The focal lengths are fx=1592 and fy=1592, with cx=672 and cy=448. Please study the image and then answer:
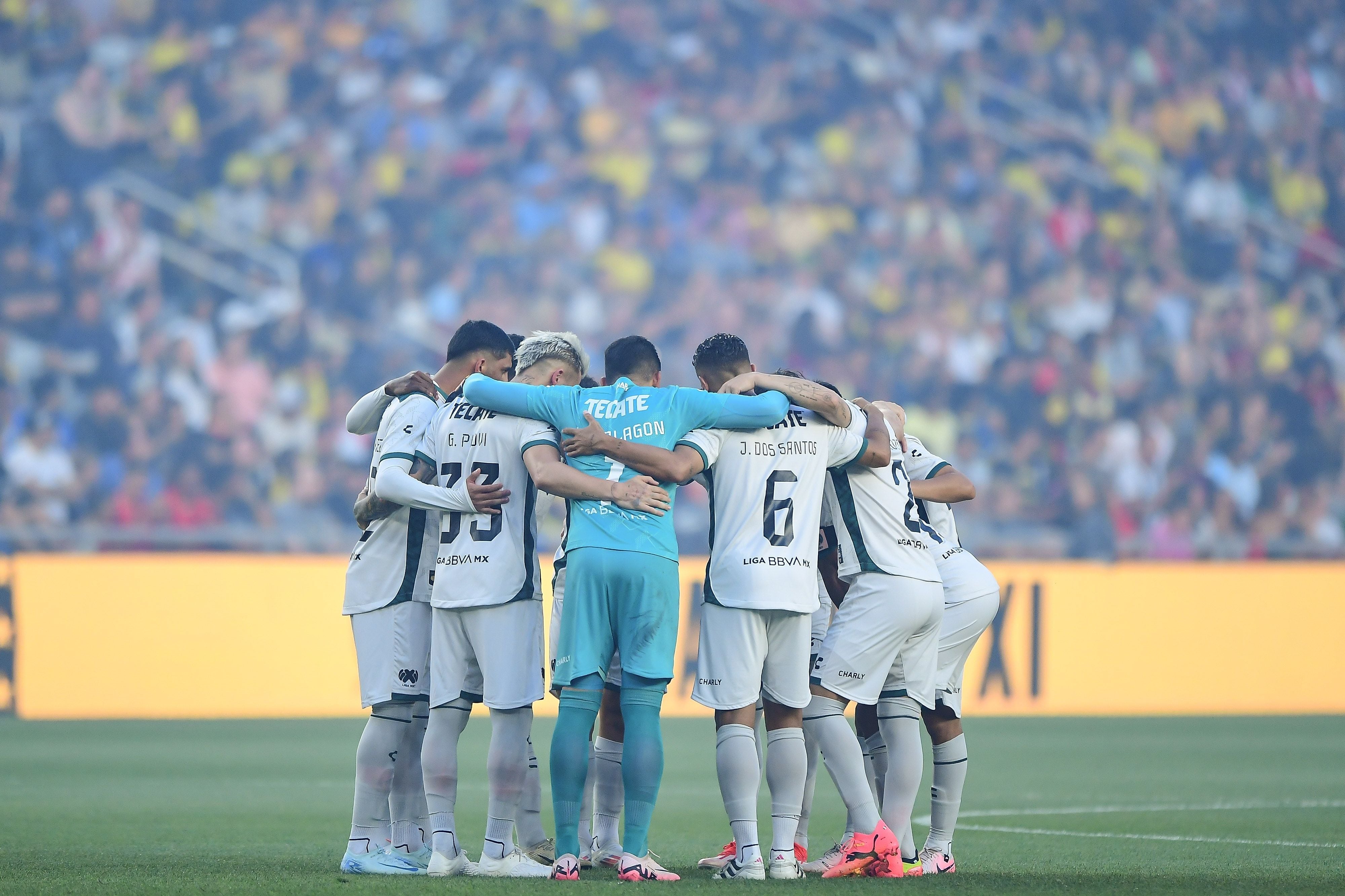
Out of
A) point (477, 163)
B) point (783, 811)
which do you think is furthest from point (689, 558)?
point (783, 811)

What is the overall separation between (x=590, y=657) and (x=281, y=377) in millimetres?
12271

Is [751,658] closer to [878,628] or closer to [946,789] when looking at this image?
[878,628]

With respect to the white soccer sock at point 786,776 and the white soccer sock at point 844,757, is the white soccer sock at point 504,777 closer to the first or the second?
the white soccer sock at point 786,776

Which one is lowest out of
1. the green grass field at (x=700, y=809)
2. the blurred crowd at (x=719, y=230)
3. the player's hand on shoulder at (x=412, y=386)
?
the green grass field at (x=700, y=809)

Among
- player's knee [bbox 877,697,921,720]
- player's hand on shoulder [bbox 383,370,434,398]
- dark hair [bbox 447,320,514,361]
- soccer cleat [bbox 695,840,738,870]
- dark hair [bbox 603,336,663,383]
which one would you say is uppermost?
dark hair [bbox 447,320,514,361]

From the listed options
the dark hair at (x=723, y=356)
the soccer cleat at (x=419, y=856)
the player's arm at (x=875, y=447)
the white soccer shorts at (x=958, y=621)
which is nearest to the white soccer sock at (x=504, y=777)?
the soccer cleat at (x=419, y=856)

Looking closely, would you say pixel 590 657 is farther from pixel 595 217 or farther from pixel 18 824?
pixel 595 217

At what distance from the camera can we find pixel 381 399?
6805 millimetres

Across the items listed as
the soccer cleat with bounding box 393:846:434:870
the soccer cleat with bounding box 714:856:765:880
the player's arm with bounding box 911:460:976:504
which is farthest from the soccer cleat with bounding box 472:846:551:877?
the player's arm with bounding box 911:460:976:504

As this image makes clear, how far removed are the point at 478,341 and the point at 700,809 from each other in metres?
3.58

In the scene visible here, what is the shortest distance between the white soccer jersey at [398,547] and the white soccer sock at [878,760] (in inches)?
84.4

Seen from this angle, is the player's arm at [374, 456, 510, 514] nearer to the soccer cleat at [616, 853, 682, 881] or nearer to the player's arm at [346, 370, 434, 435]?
the player's arm at [346, 370, 434, 435]

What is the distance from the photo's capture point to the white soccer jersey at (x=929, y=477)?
7.06m

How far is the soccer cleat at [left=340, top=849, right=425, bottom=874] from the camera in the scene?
20.0ft
